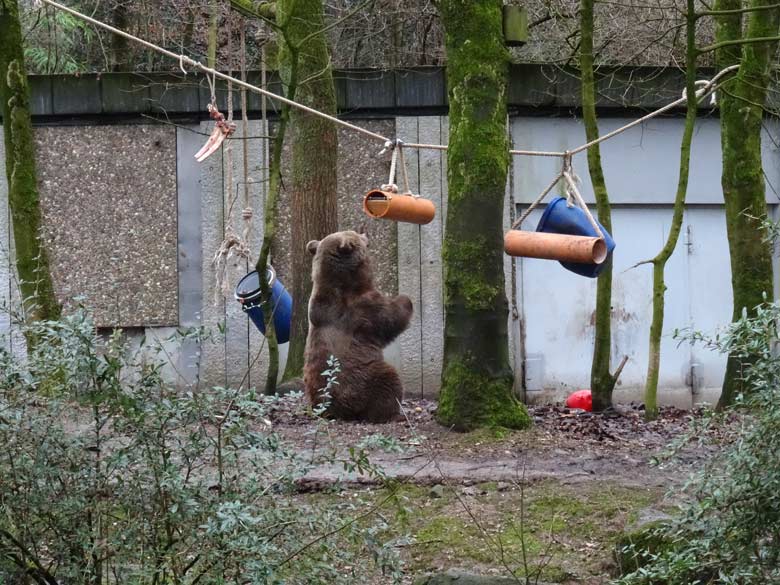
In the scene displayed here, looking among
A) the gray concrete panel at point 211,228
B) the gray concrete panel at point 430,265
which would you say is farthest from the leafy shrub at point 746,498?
the gray concrete panel at point 211,228

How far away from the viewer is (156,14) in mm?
13891

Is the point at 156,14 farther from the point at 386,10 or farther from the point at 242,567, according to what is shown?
the point at 242,567

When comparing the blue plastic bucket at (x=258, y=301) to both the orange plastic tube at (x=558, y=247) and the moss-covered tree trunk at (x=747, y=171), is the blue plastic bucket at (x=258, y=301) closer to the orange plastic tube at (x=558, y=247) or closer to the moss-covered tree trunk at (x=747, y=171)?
the orange plastic tube at (x=558, y=247)

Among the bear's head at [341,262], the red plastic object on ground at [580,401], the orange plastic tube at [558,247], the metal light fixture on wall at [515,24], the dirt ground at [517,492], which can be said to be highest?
the metal light fixture on wall at [515,24]

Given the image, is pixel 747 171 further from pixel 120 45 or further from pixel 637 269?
pixel 120 45

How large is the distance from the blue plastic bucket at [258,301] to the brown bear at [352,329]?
1.00 ft

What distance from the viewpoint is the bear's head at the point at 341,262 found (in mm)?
8586

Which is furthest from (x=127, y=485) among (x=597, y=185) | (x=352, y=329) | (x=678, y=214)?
(x=597, y=185)

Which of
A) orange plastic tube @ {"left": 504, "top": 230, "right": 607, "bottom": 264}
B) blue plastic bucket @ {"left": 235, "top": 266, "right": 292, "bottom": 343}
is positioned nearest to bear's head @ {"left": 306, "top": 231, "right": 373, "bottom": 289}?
blue plastic bucket @ {"left": 235, "top": 266, "right": 292, "bottom": 343}

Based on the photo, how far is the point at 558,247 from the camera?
670 centimetres

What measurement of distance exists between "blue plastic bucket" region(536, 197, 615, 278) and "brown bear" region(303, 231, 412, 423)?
5.54 feet

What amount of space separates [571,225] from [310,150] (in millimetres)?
3048

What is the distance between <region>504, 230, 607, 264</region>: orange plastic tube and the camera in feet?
21.5

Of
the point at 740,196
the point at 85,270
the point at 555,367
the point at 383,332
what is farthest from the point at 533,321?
the point at 85,270
